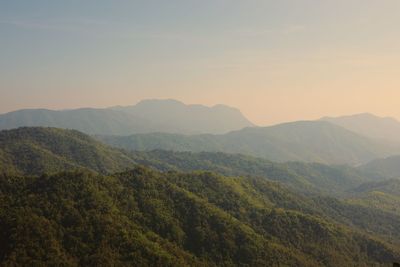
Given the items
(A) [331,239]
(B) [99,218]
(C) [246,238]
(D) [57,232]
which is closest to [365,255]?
(A) [331,239]

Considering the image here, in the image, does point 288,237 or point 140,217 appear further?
point 288,237

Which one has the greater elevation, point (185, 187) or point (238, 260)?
point (185, 187)

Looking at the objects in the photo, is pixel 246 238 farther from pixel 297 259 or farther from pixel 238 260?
pixel 297 259

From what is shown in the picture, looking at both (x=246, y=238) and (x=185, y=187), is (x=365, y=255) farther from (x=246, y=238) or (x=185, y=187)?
(x=185, y=187)

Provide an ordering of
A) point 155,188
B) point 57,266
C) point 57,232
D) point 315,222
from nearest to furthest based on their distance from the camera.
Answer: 1. point 57,266
2. point 57,232
3. point 155,188
4. point 315,222

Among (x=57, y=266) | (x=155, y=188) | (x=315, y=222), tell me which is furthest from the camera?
(x=315, y=222)

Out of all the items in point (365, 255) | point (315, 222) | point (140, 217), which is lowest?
point (365, 255)

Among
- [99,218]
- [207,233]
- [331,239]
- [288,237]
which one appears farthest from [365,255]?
[99,218]
